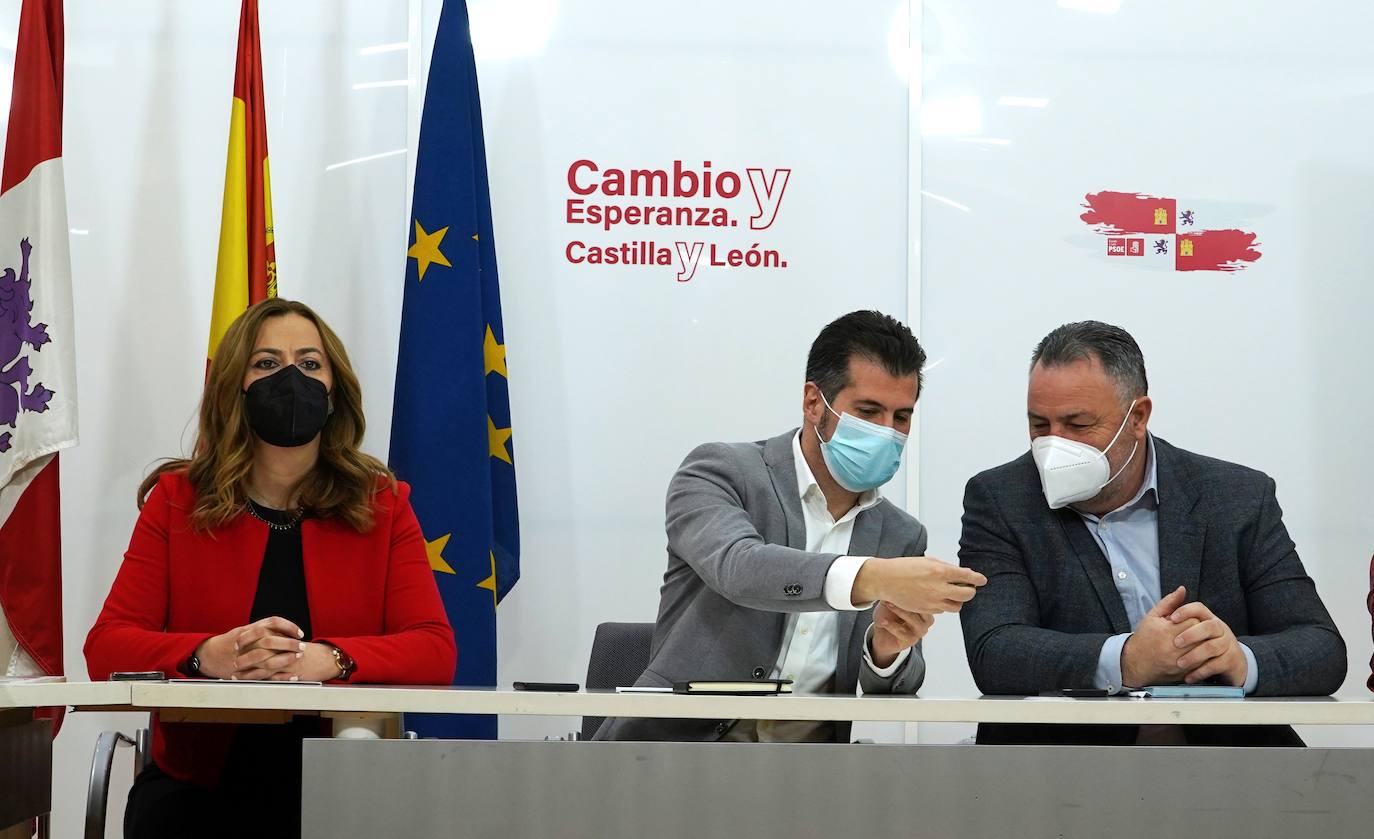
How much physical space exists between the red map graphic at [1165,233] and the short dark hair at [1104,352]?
4.53 feet

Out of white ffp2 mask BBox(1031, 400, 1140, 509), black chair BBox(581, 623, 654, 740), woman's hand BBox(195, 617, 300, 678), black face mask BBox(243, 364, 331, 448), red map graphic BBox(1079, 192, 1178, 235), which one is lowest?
black chair BBox(581, 623, 654, 740)

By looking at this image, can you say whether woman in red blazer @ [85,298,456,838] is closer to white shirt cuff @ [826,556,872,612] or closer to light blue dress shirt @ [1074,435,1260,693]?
white shirt cuff @ [826,556,872,612]

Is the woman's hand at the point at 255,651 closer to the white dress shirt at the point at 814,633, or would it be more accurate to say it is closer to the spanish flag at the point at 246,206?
the white dress shirt at the point at 814,633

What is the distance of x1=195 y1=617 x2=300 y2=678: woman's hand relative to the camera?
2174 millimetres

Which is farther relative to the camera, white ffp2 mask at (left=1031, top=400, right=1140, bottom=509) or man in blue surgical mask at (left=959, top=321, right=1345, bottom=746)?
white ffp2 mask at (left=1031, top=400, right=1140, bottom=509)

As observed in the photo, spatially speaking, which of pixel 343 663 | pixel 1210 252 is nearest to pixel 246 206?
pixel 343 663

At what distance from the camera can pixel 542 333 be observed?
392cm

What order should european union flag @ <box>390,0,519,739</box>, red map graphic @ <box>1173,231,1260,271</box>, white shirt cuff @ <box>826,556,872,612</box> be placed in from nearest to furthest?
white shirt cuff @ <box>826,556,872,612</box> < european union flag @ <box>390,0,519,739</box> < red map graphic @ <box>1173,231,1260,271</box>

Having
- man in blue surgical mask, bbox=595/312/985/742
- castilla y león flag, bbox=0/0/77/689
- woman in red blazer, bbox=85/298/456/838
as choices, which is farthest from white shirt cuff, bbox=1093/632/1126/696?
castilla y león flag, bbox=0/0/77/689

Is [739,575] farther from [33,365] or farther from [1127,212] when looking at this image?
[1127,212]

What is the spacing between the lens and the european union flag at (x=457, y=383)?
3557mm

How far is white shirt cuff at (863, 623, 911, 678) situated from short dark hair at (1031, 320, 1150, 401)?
2.27 ft

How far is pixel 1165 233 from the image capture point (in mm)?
3980

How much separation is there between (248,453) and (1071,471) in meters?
1.55
